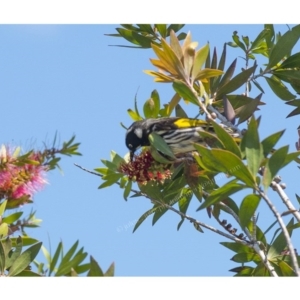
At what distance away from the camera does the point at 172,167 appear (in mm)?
3020

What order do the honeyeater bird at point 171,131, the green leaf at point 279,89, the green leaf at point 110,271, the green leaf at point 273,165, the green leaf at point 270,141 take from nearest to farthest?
the green leaf at point 110,271, the green leaf at point 273,165, the green leaf at point 270,141, the honeyeater bird at point 171,131, the green leaf at point 279,89

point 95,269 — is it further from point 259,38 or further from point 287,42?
point 259,38

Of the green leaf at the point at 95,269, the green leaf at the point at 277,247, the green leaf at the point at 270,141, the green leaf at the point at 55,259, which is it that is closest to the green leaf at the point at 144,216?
the green leaf at the point at 277,247

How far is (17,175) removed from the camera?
2.44 metres

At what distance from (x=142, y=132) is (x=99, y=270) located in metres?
1.51

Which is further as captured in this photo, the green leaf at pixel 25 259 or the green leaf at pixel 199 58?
the green leaf at pixel 199 58

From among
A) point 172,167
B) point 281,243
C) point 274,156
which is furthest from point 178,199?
point 274,156

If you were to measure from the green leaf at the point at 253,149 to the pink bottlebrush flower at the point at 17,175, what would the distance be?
2.63ft

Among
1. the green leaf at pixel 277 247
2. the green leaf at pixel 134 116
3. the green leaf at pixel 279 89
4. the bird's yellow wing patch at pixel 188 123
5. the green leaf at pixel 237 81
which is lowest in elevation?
the green leaf at pixel 277 247

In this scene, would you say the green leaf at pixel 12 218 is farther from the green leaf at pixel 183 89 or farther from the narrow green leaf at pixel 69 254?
the green leaf at pixel 183 89

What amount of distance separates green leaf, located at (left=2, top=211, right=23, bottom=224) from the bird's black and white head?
2.53 ft

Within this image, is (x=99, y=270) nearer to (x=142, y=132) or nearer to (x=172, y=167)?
(x=172, y=167)

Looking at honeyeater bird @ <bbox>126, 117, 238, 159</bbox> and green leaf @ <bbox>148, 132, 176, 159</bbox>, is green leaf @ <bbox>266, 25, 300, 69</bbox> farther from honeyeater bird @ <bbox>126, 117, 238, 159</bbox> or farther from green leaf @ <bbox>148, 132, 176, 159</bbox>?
green leaf @ <bbox>148, 132, 176, 159</bbox>

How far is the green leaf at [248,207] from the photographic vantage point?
220 cm
